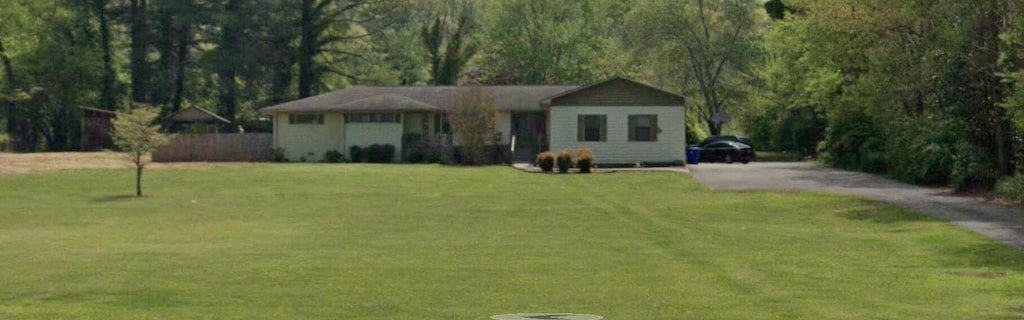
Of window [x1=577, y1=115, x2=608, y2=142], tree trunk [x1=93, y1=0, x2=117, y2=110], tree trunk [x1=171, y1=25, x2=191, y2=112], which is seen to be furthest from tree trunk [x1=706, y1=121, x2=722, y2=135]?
tree trunk [x1=93, y1=0, x2=117, y2=110]

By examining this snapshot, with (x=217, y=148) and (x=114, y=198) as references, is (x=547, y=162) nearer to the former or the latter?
(x=114, y=198)

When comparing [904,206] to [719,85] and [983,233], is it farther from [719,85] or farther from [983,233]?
[719,85]

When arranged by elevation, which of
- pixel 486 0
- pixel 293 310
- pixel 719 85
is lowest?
pixel 293 310

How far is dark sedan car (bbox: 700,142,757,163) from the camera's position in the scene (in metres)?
63.3

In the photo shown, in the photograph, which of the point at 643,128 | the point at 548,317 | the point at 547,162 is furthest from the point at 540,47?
the point at 548,317

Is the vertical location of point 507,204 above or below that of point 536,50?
below

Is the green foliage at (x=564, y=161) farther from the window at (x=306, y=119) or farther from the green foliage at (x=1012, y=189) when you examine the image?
the green foliage at (x=1012, y=189)

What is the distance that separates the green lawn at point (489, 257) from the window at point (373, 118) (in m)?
23.6

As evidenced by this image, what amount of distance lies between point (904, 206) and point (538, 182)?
1545 centimetres

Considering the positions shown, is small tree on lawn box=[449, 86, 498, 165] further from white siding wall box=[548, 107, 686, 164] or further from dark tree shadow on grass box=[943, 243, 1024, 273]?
dark tree shadow on grass box=[943, 243, 1024, 273]

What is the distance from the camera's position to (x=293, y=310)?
47.6 ft

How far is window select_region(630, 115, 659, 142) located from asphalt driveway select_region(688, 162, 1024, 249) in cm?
222

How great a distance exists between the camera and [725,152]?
6372 centimetres

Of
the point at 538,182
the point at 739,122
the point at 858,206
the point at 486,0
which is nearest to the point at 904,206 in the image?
the point at 858,206
